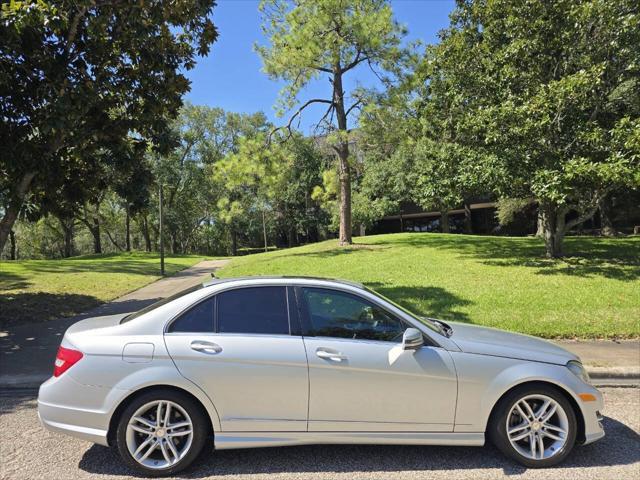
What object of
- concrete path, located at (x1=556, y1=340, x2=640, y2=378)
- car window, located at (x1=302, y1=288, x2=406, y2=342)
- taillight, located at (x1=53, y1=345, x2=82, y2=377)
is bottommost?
concrete path, located at (x1=556, y1=340, x2=640, y2=378)

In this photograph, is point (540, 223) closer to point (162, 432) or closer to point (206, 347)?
point (206, 347)

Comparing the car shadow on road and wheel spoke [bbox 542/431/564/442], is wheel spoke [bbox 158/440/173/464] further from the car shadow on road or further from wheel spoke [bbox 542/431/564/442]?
wheel spoke [bbox 542/431/564/442]

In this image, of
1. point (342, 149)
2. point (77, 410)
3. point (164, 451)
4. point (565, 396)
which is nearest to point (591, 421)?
point (565, 396)

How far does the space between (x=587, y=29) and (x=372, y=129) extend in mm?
8589

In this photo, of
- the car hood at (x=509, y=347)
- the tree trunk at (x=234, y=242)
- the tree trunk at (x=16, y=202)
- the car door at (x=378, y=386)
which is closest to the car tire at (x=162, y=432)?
the car door at (x=378, y=386)

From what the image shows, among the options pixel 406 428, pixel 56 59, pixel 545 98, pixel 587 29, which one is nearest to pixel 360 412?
pixel 406 428

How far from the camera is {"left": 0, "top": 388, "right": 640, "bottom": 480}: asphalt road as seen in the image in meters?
3.53

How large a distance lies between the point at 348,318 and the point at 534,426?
5.66 feet

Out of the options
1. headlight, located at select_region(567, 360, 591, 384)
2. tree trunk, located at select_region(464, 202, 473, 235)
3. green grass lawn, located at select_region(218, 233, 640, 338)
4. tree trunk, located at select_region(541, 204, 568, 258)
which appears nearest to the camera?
headlight, located at select_region(567, 360, 591, 384)

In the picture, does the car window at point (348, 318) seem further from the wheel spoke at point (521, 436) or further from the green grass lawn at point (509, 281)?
the green grass lawn at point (509, 281)

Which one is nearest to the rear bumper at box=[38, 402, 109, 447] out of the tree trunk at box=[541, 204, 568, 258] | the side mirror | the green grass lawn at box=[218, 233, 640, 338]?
the side mirror

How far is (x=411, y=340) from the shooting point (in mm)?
3625

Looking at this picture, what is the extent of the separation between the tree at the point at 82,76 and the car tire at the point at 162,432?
19.1 ft

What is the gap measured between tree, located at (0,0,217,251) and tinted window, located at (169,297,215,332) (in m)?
5.44
